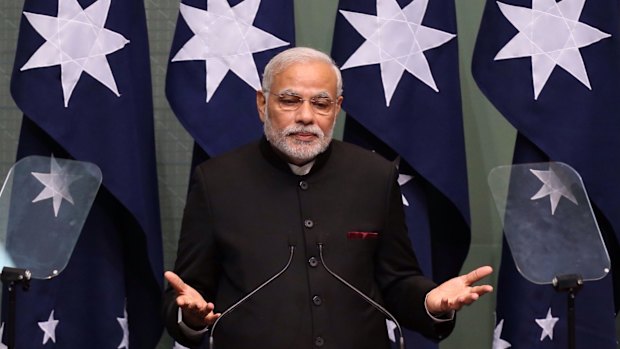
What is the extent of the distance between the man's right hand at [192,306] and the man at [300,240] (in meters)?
0.03

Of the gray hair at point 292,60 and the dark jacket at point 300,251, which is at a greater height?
the gray hair at point 292,60

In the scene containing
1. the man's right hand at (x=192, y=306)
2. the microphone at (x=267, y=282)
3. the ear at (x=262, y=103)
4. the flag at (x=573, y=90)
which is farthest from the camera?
the flag at (x=573, y=90)

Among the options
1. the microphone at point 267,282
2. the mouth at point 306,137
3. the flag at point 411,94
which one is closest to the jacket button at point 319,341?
the microphone at point 267,282

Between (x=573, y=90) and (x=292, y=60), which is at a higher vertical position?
(x=292, y=60)

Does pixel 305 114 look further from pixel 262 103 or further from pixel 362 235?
pixel 362 235

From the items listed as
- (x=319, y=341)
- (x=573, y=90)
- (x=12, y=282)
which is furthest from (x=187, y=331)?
(x=573, y=90)

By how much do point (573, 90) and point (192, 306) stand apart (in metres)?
1.94

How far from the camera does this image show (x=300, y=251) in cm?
272

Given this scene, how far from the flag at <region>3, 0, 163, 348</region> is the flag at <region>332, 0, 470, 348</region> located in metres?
0.79

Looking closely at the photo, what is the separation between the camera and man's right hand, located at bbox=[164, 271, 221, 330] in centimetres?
239

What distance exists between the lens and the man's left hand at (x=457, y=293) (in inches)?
95.0

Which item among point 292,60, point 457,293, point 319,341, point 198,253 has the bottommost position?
point 319,341

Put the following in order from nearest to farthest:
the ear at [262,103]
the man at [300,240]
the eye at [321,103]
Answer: the man at [300,240] → the eye at [321,103] → the ear at [262,103]

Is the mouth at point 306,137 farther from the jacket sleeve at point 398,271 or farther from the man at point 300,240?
the jacket sleeve at point 398,271
